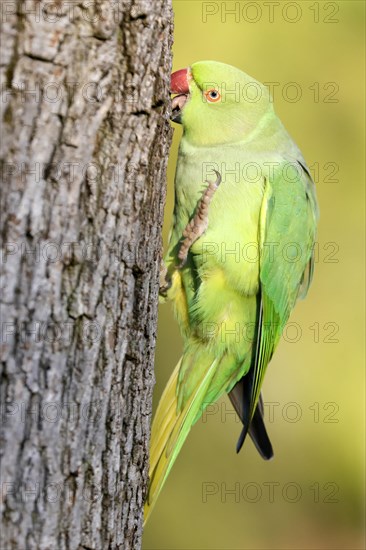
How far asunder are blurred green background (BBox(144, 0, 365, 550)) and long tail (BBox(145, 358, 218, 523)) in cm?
205

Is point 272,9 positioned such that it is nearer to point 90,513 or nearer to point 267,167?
point 267,167

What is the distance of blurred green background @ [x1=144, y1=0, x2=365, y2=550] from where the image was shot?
4.82 m

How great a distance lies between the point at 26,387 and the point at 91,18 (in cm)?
87

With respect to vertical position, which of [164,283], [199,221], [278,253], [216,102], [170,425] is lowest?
[170,425]

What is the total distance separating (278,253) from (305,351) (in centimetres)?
223

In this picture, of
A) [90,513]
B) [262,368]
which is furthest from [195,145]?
[90,513]

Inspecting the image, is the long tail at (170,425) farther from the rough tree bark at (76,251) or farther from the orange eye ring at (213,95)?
the orange eye ring at (213,95)

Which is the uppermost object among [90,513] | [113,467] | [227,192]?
[227,192]

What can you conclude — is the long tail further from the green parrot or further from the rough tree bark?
→ the rough tree bark

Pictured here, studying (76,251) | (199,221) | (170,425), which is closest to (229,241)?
(199,221)

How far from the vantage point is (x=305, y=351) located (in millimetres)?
4805

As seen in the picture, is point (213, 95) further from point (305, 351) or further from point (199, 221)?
point (305, 351)

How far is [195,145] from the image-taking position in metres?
2.84

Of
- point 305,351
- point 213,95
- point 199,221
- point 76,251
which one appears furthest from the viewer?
point 305,351
